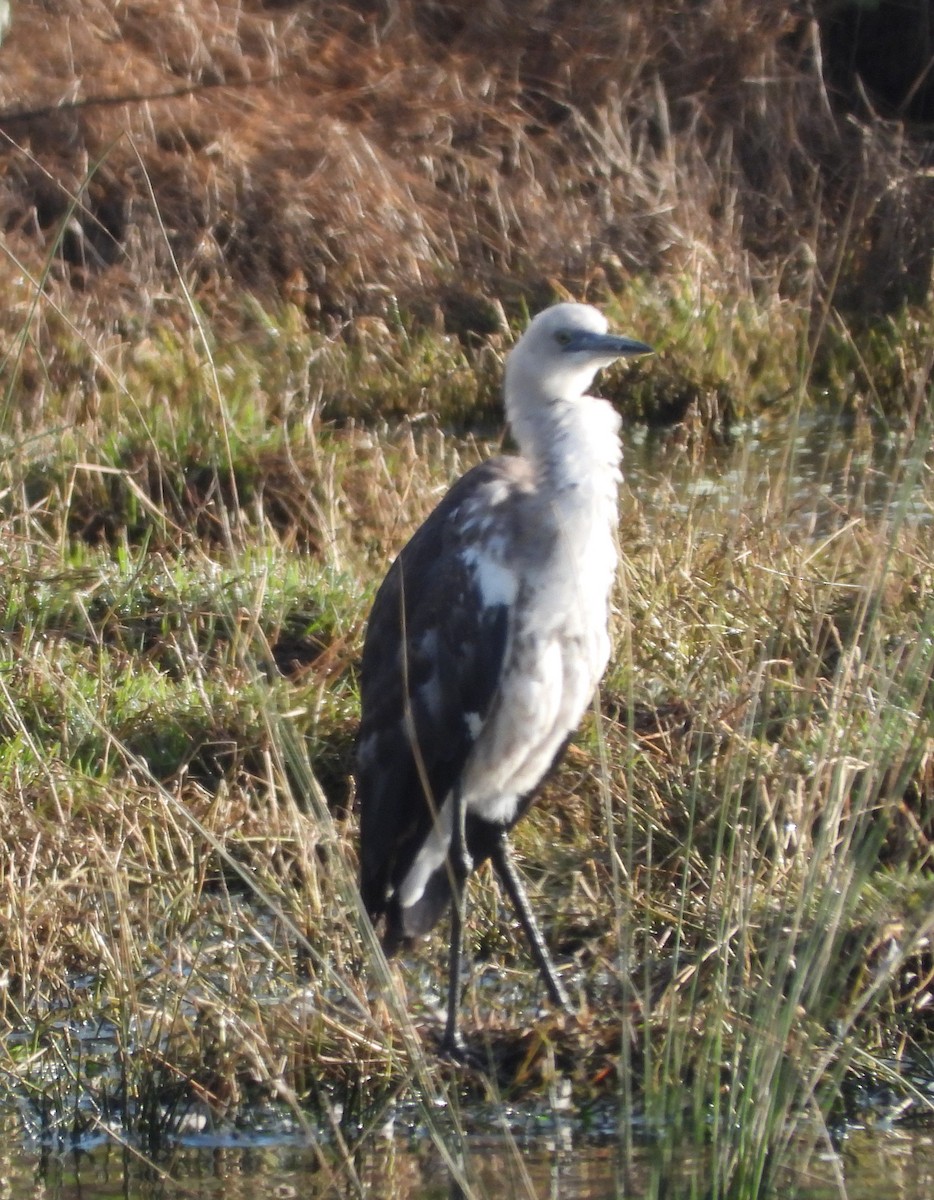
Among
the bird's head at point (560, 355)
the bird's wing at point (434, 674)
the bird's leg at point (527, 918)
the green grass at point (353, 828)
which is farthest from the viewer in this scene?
the bird's head at point (560, 355)

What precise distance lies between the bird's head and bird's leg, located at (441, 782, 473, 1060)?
3.42 feet

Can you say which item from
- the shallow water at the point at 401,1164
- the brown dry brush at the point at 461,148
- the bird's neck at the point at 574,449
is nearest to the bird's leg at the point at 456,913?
the shallow water at the point at 401,1164

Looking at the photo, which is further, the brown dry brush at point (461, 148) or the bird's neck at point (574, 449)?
the brown dry brush at point (461, 148)

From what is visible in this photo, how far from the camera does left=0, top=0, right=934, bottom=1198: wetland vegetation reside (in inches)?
148

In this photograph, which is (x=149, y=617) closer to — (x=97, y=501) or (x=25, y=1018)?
(x=97, y=501)

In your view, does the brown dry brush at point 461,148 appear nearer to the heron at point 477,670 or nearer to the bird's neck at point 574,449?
the bird's neck at point 574,449

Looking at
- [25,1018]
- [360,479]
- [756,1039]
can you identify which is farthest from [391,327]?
[756,1039]

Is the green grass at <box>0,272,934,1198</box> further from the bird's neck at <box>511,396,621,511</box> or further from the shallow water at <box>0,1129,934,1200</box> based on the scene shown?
the bird's neck at <box>511,396,621,511</box>

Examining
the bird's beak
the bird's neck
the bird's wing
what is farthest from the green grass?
the bird's beak

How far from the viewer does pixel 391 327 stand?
32.9 feet

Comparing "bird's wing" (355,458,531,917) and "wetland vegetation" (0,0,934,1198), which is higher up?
"bird's wing" (355,458,531,917)

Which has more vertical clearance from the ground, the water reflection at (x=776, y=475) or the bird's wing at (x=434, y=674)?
the bird's wing at (x=434, y=674)

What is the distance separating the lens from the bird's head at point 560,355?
16.7ft

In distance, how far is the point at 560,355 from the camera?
5.11 meters
